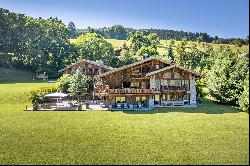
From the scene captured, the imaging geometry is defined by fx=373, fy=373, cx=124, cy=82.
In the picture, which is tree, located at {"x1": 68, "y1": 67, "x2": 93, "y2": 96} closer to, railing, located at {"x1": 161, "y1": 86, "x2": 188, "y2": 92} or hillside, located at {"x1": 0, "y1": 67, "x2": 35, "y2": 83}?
railing, located at {"x1": 161, "y1": 86, "x2": 188, "y2": 92}

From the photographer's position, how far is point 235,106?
4916 centimetres

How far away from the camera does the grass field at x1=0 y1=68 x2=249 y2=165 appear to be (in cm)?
2216

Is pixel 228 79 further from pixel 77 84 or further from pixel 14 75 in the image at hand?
pixel 14 75

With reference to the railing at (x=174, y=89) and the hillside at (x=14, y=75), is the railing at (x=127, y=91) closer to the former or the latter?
the railing at (x=174, y=89)

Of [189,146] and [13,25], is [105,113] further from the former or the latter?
[13,25]

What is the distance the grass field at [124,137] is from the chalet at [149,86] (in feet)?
16.5

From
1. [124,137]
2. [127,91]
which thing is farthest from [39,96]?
[124,137]

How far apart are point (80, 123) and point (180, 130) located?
32.2 feet

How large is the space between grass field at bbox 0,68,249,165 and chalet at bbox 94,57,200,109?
5019 mm

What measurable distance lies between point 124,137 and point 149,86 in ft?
76.1

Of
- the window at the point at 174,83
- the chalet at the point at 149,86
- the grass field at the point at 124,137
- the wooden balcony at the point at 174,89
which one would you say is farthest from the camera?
Answer: the window at the point at 174,83

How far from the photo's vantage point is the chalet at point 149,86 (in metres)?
49.4

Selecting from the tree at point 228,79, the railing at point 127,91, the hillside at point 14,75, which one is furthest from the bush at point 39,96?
the tree at point 228,79

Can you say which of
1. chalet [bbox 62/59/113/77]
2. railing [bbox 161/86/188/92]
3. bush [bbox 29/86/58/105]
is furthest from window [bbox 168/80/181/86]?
chalet [bbox 62/59/113/77]
